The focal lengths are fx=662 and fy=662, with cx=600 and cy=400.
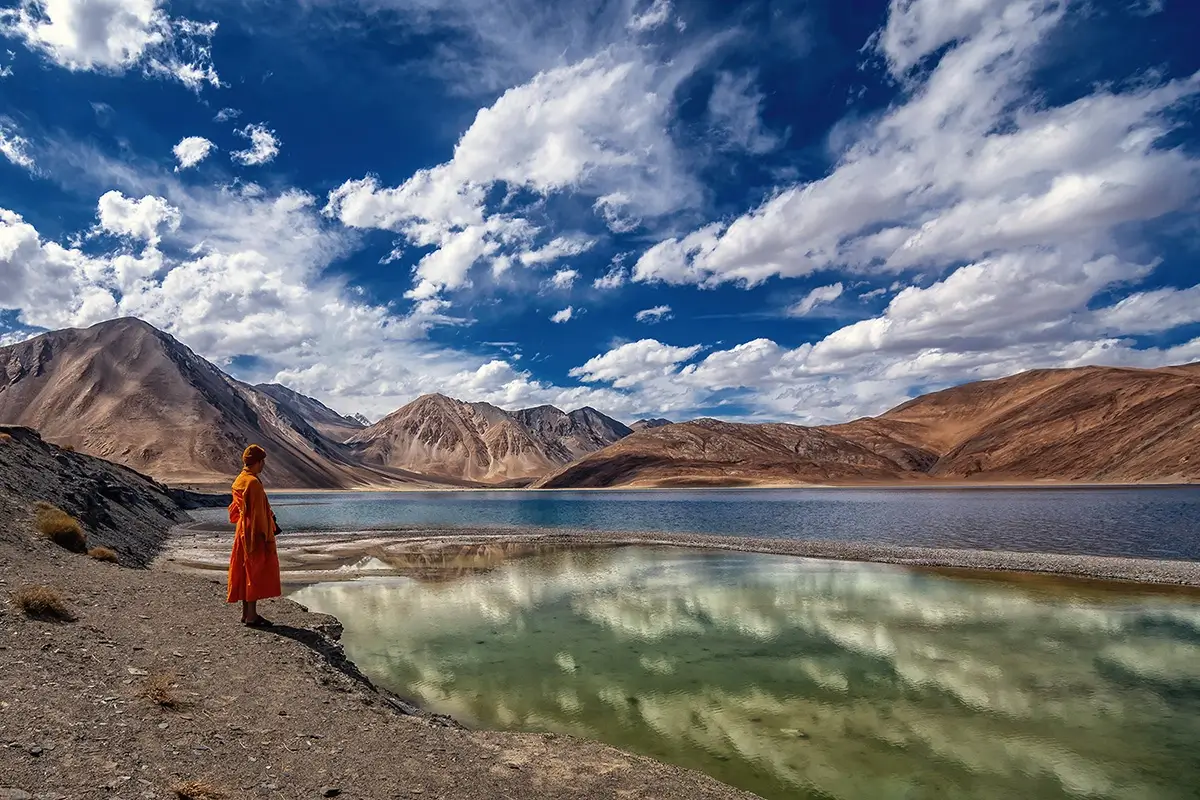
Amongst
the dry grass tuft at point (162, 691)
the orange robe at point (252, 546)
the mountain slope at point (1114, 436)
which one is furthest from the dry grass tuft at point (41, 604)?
the mountain slope at point (1114, 436)

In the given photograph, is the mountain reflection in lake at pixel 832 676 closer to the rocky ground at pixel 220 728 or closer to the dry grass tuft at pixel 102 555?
the rocky ground at pixel 220 728

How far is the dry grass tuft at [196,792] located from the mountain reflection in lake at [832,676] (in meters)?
5.82

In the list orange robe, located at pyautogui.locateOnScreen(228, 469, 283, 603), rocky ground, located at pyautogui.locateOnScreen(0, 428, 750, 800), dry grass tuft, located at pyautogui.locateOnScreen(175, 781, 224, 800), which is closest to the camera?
dry grass tuft, located at pyautogui.locateOnScreen(175, 781, 224, 800)

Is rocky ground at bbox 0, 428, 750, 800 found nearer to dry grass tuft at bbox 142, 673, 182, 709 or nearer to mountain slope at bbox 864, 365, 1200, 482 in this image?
dry grass tuft at bbox 142, 673, 182, 709

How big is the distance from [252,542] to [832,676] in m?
12.3

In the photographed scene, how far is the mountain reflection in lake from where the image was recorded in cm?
→ 1016

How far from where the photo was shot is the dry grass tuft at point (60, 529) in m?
17.7

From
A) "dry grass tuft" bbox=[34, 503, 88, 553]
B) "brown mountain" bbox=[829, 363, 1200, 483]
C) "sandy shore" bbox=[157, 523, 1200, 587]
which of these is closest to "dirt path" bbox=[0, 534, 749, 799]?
"dry grass tuft" bbox=[34, 503, 88, 553]

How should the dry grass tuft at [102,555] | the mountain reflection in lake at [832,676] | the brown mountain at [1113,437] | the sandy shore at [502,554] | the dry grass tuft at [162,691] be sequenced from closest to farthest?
the dry grass tuft at [162,691]
the mountain reflection in lake at [832,676]
the dry grass tuft at [102,555]
the sandy shore at [502,554]
the brown mountain at [1113,437]

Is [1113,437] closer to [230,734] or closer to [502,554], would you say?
[502,554]

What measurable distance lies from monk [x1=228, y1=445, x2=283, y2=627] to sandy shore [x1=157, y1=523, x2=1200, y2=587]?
1434 cm

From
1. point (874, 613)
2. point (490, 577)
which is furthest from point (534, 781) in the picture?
point (490, 577)

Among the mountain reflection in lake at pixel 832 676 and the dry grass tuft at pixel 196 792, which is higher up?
the dry grass tuft at pixel 196 792

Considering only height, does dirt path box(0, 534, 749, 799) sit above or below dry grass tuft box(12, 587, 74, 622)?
below
